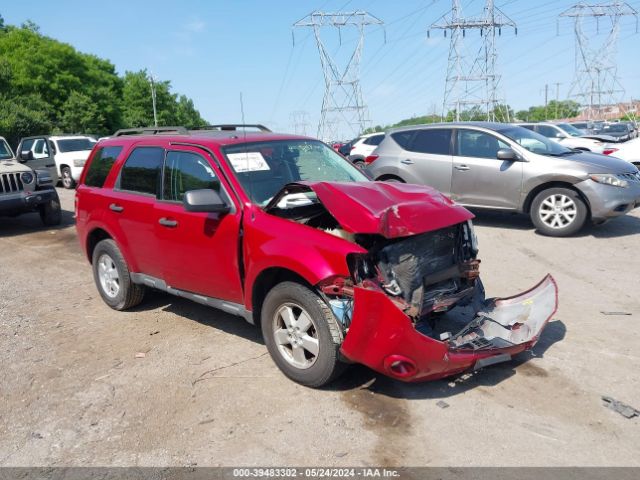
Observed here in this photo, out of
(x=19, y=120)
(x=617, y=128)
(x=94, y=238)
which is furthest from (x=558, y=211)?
(x=19, y=120)

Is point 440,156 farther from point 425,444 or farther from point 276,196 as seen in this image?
point 425,444

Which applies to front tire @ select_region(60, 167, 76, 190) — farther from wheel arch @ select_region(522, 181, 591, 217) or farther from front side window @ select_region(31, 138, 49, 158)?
wheel arch @ select_region(522, 181, 591, 217)

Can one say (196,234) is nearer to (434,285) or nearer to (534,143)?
(434,285)

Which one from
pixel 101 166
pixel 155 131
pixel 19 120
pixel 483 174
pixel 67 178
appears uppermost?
pixel 19 120

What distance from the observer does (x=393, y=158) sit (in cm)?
1018

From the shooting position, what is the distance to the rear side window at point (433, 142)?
963 centimetres

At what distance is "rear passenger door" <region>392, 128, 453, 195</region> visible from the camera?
9555mm

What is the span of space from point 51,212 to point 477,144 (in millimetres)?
8412

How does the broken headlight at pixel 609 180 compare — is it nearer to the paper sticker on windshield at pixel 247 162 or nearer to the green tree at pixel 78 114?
the paper sticker on windshield at pixel 247 162

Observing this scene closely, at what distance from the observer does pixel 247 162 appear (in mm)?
4617

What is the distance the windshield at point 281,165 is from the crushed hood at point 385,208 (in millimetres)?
477

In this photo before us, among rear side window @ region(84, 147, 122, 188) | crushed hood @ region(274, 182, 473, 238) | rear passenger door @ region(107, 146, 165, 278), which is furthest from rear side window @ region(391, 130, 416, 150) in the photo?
crushed hood @ region(274, 182, 473, 238)

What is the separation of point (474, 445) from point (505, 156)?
6422mm

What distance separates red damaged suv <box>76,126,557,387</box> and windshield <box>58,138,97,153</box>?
46.2 feet
